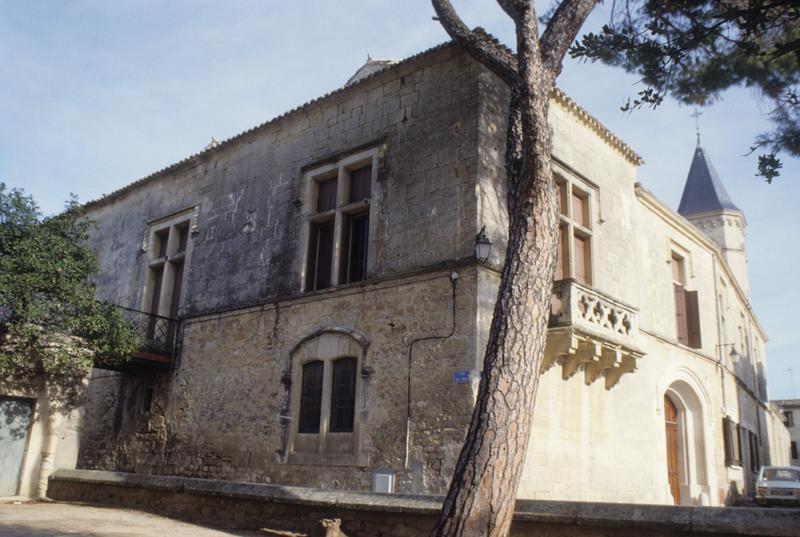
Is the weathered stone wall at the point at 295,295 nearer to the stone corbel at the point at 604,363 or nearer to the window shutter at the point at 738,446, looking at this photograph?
the stone corbel at the point at 604,363

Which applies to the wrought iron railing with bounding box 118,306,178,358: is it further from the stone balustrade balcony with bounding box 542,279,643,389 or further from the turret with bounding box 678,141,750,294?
the turret with bounding box 678,141,750,294

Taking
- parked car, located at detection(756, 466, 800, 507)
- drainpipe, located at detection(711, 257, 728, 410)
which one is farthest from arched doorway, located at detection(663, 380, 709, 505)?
parked car, located at detection(756, 466, 800, 507)

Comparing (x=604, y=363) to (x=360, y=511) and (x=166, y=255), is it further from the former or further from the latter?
(x=166, y=255)

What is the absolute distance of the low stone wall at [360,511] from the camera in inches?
207

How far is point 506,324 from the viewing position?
19.1 ft

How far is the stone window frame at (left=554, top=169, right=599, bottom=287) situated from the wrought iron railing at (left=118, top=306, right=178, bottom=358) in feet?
26.3

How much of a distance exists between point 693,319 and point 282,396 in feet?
31.9

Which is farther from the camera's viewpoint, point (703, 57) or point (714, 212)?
point (714, 212)

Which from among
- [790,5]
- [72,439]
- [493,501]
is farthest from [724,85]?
[72,439]

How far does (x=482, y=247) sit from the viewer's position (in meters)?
9.66

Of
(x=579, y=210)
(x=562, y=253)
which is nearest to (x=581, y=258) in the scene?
(x=562, y=253)

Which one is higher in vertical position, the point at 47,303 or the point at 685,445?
the point at 47,303

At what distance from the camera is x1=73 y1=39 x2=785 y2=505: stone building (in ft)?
33.3

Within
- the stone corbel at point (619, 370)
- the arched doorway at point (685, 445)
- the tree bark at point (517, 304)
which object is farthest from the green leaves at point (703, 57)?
the arched doorway at point (685, 445)
